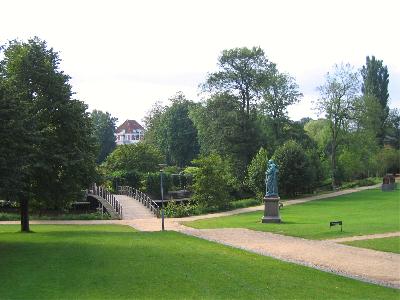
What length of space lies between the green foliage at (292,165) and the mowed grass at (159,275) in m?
33.8

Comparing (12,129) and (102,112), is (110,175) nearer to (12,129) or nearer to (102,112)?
(12,129)

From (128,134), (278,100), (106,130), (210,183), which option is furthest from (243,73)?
(128,134)

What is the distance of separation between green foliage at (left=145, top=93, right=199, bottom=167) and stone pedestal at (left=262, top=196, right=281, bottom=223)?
57.0m

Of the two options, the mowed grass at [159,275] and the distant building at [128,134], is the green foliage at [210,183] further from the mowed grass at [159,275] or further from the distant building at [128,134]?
the distant building at [128,134]

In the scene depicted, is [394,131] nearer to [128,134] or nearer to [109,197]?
[109,197]

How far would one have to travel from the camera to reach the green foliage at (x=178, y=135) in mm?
89125

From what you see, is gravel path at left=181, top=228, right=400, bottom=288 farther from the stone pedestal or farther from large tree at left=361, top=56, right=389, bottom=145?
large tree at left=361, top=56, right=389, bottom=145

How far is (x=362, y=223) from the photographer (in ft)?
91.8

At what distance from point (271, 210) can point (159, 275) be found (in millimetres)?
18573

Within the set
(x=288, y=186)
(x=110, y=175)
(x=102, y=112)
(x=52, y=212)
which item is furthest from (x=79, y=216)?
(x=102, y=112)

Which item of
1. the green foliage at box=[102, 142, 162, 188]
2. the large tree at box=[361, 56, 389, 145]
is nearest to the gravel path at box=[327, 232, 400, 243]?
the green foliage at box=[102, 142, 162, 188]

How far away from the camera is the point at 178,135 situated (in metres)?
88.9

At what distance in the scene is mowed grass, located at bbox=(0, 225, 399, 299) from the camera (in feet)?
37.6

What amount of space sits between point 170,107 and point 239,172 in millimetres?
36060
